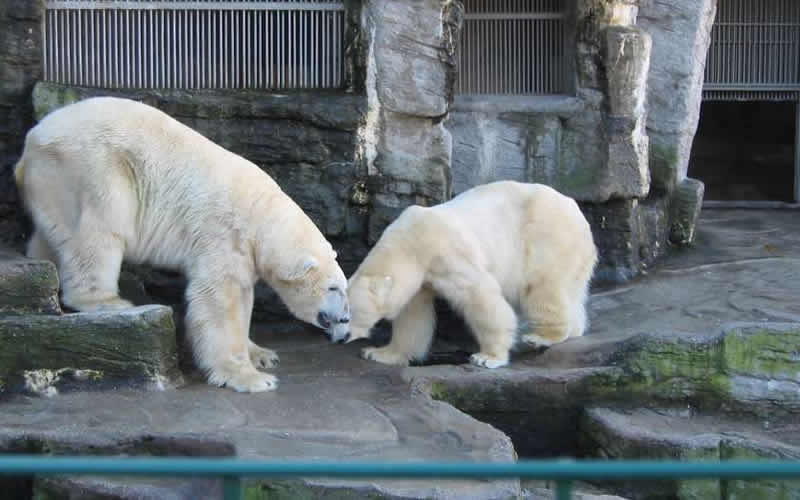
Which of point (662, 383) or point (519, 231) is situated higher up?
point (519, 231)

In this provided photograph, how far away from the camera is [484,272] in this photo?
20.6 feet

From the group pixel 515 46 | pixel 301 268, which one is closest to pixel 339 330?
pixel 301 268

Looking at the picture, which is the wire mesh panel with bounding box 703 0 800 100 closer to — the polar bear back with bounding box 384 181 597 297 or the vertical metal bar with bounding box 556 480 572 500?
the polar bear back with bounding box 384 181 597 297

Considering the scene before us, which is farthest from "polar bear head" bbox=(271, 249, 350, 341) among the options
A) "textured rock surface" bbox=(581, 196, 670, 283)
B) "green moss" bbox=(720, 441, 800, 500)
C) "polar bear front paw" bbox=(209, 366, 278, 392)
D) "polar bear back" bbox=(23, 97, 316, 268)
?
"textured rock surface" bbox=(581, 196, 670, 283)

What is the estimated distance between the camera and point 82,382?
17.5 feet

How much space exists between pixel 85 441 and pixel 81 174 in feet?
4.86

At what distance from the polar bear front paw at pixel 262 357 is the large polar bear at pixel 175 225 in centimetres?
37

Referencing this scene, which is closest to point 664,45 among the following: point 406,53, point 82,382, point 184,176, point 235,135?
point 406,53

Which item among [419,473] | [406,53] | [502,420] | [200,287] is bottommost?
[502,420]

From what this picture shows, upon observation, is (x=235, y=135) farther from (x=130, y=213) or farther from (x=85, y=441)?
(x=85, y=441)

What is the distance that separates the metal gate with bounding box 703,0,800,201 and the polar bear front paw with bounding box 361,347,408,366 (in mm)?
4895

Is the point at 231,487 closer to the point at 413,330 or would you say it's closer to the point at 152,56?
the point at 413,330

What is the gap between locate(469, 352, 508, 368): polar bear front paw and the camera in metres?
6.07

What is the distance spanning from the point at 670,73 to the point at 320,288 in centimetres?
389
